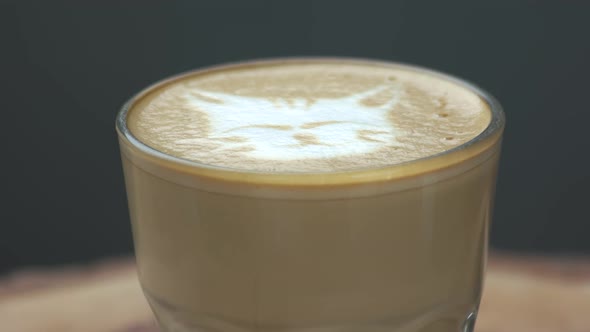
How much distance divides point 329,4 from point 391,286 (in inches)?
44.7

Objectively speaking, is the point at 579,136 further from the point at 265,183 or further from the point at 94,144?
the point at 265,183

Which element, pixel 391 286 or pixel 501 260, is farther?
pixel 501 260

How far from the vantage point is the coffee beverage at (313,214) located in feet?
1.88

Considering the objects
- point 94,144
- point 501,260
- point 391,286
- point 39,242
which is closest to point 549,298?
point 501,260

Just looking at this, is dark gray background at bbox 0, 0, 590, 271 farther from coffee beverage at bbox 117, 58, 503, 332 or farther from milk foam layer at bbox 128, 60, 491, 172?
coffee beverage at bbox 117, 58, 503, 332

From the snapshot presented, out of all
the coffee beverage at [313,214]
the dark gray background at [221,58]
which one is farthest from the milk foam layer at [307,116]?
the dark gray background at [221,58]

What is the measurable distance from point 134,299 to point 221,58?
685mm

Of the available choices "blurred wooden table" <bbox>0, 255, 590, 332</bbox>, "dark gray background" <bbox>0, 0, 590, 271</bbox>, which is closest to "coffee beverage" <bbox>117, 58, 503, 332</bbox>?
"blurred wooden table" <bbox>0, 255, 590, 332</bbox>

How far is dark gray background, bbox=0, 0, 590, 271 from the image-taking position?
165 centimetres

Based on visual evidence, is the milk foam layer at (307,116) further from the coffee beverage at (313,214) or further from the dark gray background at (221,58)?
the dark gray background at (221,58)

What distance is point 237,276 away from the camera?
609mm

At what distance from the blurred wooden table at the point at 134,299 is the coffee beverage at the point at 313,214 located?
433 millimetres

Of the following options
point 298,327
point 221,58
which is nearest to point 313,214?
point 298,327

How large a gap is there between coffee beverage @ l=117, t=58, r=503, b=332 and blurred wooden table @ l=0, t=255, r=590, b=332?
0.43 meters
